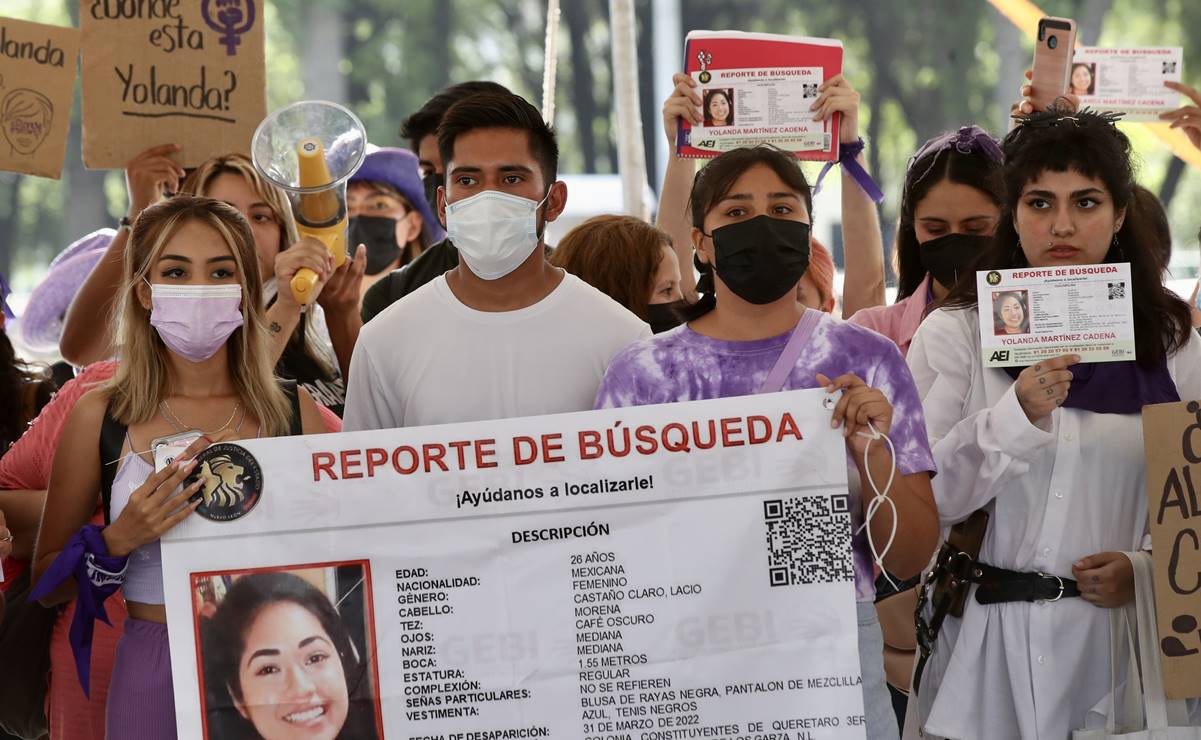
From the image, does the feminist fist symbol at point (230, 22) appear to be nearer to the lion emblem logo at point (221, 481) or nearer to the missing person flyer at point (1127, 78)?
the lion emblem logo at point (221, 481)

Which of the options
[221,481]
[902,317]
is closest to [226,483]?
[221,481]


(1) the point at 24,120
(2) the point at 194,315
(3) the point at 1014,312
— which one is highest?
(1) the point at 24,120

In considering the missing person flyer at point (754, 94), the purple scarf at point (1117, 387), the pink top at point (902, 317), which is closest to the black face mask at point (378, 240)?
the missing person flyer at point (754, 94)

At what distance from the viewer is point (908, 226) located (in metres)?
4.15

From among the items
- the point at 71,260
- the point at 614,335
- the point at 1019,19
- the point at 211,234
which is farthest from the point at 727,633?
the point at 1019,19

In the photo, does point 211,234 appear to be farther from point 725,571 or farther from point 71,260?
point 71,260

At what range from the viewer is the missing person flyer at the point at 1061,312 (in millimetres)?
3072

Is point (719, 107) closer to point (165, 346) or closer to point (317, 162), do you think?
point (317, 162)

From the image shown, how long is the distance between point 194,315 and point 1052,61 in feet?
9.98

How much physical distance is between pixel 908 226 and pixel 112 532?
2.37 m

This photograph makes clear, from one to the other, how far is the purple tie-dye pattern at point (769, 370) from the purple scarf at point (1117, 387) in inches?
18.4

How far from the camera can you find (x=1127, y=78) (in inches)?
210

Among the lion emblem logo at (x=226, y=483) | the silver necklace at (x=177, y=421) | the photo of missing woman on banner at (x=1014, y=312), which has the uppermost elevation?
the photo of missing woman on banner at (x=1014, y=312)

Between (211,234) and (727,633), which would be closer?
(727,633)
